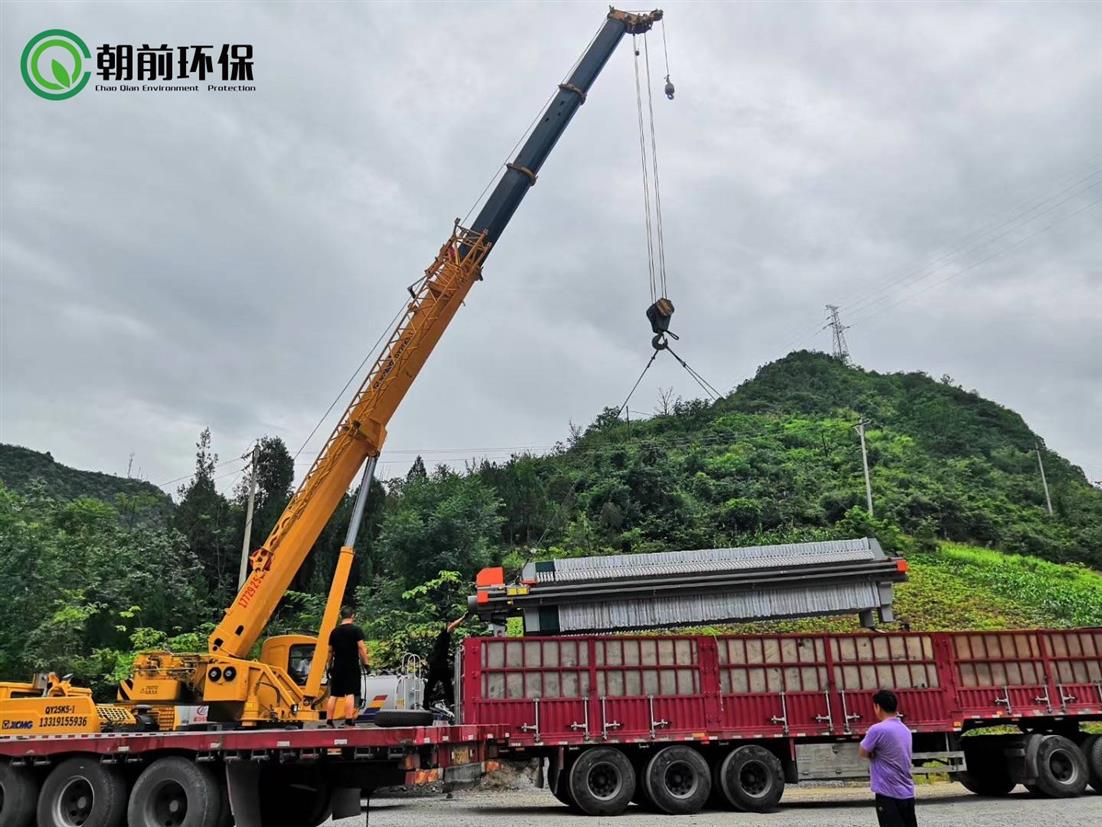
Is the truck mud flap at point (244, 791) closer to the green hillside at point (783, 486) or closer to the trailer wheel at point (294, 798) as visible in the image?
the trailer wheel at point (294, 798)

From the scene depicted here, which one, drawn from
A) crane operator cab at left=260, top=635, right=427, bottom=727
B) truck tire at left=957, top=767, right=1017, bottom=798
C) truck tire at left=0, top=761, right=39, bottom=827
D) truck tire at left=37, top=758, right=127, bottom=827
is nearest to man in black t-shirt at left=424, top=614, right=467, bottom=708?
crane operator cab at left=260, top=635, right=427, bottom=727

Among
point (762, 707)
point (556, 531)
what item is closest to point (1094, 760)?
point (762, 707)

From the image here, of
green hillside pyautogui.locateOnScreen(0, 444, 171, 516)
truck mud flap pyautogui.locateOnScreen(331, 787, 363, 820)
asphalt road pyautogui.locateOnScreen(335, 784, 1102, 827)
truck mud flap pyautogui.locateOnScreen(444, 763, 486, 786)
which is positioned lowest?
asphalt road pyautogui.locateOnScreen(335, 784, 1102, 827)

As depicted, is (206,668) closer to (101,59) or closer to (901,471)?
(101,59)

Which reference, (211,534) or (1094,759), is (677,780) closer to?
(1094,759)

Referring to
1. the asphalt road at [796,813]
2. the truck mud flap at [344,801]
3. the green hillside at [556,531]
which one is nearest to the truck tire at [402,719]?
the truck mud flap at [344,801]

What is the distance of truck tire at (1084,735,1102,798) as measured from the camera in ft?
43.5

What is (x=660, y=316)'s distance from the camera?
14.5m

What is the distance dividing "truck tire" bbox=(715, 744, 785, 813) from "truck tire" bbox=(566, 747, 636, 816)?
1485 mm

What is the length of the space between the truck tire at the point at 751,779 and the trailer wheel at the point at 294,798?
6.25 metres

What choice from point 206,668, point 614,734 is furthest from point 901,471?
point 206,668

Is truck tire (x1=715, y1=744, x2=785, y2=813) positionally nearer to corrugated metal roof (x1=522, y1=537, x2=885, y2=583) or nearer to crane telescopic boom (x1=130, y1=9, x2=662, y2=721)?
corrugated metal roof (x1=522, y1=537, x2=885, y2=583)

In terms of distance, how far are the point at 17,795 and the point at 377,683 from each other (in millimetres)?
7062

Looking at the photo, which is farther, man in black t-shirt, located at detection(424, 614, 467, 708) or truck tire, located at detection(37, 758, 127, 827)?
man in black t-shirt, located at detection(424, 614, 467, 708)
